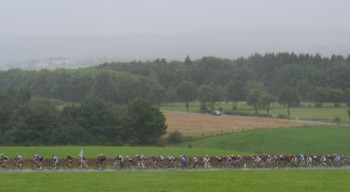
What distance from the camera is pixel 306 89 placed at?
145 meters

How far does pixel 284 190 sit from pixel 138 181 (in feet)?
31.9

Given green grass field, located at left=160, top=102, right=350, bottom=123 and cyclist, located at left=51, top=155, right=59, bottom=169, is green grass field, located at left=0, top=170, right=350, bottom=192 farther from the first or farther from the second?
green grass field, located at left=160, top=102, right=350, bottom=123

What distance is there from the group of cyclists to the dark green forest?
29.0 metres

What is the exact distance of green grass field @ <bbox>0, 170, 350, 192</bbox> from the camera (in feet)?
104

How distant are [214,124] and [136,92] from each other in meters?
49.2

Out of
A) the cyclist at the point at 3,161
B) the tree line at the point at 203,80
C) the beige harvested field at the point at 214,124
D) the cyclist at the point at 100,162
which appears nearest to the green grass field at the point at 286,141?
the beige harvested field at the point at 214,124

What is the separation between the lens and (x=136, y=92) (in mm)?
137500

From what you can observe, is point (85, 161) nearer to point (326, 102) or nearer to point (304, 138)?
point (304, 138)

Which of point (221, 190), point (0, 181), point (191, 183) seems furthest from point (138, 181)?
point (0, 181)

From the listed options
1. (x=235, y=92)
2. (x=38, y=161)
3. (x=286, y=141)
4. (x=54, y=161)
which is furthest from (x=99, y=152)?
(x=235, y=92)

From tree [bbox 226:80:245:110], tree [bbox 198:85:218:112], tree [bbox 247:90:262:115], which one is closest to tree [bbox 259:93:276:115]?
tree [bbox 247:90:262:115]

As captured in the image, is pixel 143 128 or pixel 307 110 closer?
pixel 143 128

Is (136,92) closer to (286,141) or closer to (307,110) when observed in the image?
(307,110)

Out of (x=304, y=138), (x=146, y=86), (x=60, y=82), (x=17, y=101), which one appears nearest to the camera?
(x=304, y=138)
